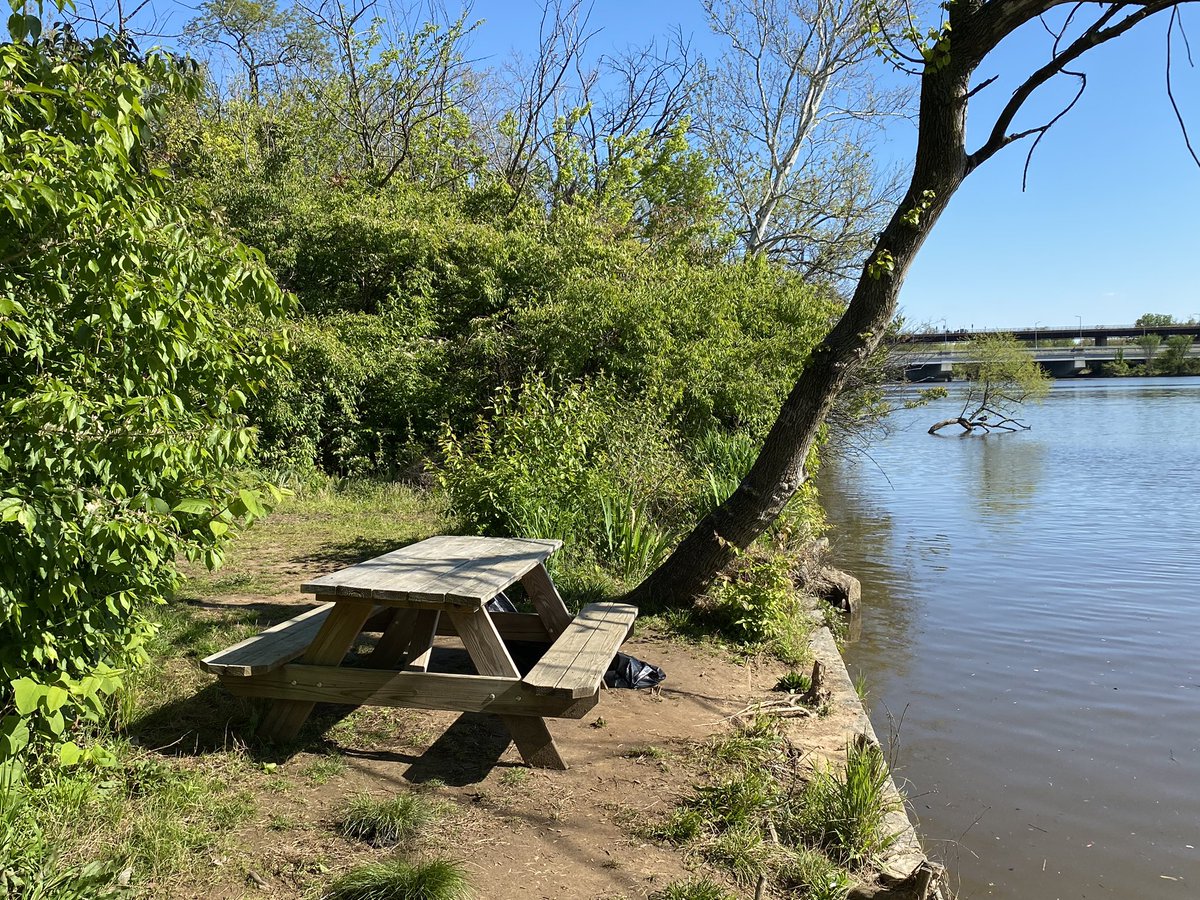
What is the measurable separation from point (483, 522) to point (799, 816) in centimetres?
463

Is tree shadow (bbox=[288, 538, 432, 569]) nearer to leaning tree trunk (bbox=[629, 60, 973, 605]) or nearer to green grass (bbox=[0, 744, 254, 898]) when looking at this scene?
leaning tree trunk (bbox=[629, 60, 973, 605])

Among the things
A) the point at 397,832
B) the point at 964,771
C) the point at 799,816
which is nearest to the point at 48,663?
the point at 397,832

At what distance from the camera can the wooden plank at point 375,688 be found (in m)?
3.99

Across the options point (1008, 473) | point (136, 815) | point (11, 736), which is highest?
point (11, 736)

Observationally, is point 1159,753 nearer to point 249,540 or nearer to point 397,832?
point 397,832

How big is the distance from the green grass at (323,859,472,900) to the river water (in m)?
2.61

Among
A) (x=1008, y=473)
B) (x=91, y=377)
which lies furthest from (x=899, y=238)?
(x=1008, y=473)

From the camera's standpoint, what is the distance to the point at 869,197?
81.5 feet

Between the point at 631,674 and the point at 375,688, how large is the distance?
1.78 m

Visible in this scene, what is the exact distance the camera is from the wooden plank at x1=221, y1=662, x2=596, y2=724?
157 inches

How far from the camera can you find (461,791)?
3891 mm

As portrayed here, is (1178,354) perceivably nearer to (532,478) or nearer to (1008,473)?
(1008,473)

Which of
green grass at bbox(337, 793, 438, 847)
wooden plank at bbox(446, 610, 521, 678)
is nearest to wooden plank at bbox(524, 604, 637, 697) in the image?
wooden plank at bbox(446, 610, 521, 678)

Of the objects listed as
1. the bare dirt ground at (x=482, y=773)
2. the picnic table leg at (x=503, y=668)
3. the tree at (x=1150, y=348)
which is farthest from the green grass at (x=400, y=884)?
the tree at (x=1150, y=348)
